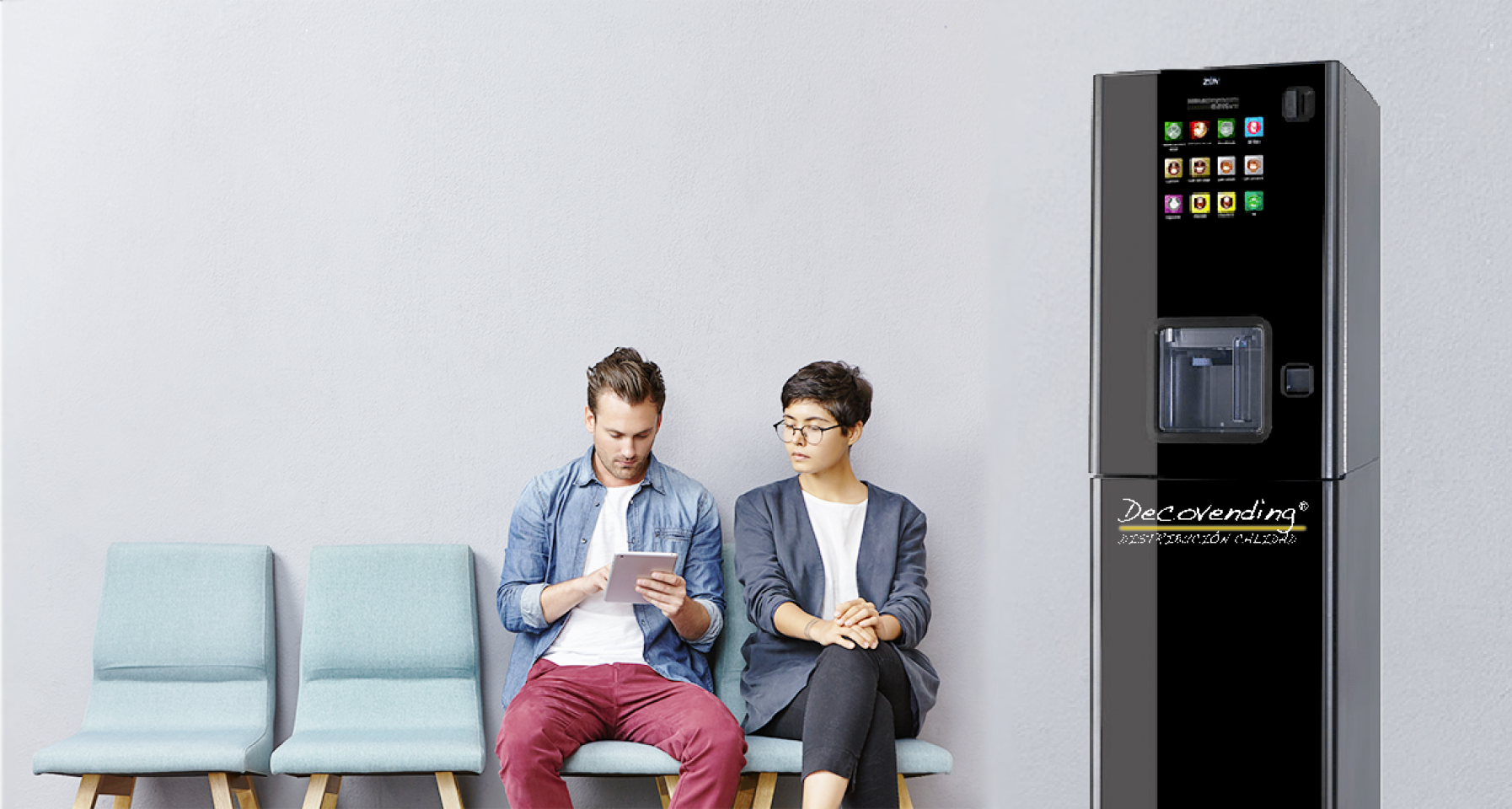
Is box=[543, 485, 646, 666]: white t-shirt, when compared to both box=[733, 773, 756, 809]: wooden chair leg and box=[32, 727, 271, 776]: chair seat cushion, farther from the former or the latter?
box=[32, 727, 271, 776]: chair seat cushion

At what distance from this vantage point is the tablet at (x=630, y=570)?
102 inches

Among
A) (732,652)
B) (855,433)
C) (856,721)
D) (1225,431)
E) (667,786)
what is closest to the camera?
(1225,431)

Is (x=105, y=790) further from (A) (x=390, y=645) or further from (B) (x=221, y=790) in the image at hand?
(A) (x=390, y=645)

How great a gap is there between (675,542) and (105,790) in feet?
5.12

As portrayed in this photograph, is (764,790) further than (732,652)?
No

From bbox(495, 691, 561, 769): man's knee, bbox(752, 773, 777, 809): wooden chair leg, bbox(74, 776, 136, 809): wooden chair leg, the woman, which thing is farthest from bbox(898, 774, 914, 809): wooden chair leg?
bbox(74, 776, 136, 809): wooden chair leg

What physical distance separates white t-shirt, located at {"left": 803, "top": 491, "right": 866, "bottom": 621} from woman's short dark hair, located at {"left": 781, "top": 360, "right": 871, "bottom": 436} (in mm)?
198

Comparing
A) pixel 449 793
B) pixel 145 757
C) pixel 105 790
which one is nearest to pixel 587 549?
pixel 449 793

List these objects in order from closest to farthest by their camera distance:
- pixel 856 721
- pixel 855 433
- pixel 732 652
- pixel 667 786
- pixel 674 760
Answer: pixel 856 721
pixel 674 760
pixel 667 786
pixel 855 433
pixel 732 652

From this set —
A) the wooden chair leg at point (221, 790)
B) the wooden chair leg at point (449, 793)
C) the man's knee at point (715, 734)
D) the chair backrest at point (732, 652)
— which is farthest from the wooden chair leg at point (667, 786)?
the wooden chair leg at point (221, 790)

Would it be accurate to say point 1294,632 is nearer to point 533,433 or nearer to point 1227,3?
point 1227,3

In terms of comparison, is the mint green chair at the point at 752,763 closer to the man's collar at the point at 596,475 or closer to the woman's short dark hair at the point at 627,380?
the man's collar at the point at 596,475

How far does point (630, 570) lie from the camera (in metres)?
2.62

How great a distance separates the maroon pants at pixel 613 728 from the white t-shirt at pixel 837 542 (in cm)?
39
